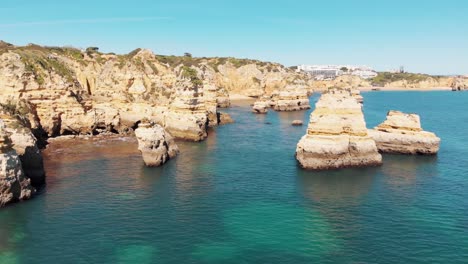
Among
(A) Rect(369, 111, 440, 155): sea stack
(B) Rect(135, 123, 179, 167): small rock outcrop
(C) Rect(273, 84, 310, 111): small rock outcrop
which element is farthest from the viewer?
(C) Rect(273, 84, 310, 111): small rock outcrop

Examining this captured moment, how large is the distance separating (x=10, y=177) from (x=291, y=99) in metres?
123

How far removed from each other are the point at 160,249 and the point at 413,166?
4438cm

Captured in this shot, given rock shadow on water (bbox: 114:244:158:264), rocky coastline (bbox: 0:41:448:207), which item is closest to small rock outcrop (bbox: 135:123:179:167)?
rocky coastline (bbox: 0:41:448:207)

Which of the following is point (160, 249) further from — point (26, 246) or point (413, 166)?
point (413, 166)

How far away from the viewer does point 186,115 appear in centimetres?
8481

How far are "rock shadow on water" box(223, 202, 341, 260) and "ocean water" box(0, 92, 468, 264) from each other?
98 mm

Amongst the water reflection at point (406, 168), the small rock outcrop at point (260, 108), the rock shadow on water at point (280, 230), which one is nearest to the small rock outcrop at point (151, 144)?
the rock shadow on water at point (280, 230)

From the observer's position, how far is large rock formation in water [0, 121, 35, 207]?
43156mm

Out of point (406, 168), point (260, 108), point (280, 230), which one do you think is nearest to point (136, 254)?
point (280, 230)

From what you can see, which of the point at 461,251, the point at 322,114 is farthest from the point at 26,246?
the point at 322,114

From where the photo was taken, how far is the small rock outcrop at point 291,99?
15365 cm

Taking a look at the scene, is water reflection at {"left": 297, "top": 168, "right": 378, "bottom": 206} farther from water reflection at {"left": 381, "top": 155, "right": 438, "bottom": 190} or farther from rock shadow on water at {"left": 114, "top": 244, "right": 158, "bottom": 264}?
rock shadow on water at {"left": 114, "top": 244, "right": 158, "bottom": 264}

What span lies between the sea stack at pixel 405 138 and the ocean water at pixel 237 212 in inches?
73.1

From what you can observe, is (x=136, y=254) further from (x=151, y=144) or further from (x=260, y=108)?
(x=260, y=108)
